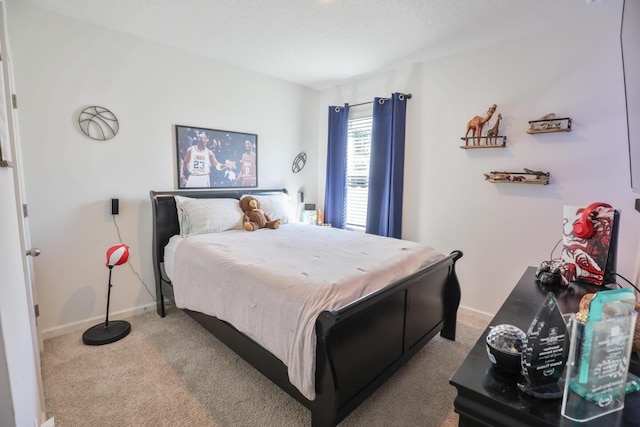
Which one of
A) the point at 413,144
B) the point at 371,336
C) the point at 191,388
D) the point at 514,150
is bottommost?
the point at 191,388

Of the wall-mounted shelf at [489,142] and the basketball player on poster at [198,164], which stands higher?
the wall-mounted shelf at [489,142]

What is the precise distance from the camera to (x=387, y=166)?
3.52 m

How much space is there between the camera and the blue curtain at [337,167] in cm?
404

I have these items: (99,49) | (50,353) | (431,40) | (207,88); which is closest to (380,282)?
(431,40)

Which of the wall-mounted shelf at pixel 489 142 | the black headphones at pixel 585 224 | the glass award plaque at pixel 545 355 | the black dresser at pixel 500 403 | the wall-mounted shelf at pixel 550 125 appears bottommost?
the black dresser at pixel 500 403

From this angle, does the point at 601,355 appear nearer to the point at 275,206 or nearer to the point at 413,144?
the point at 413,144

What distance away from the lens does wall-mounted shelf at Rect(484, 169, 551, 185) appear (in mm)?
2521

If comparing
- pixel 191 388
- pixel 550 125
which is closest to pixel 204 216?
pixel 191 388

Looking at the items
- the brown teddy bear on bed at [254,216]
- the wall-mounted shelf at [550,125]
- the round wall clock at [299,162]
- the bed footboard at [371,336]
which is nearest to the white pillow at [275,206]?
the brown teddy bear on bed at [254,216]

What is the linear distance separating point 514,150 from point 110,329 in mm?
3863

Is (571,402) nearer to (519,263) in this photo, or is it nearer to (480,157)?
(519,263)

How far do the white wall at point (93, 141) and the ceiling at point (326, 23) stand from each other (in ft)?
0.65

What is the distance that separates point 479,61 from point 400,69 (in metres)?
0.84

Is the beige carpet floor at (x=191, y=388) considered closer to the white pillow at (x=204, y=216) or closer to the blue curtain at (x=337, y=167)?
the white pillow at (x=204, y=216)
